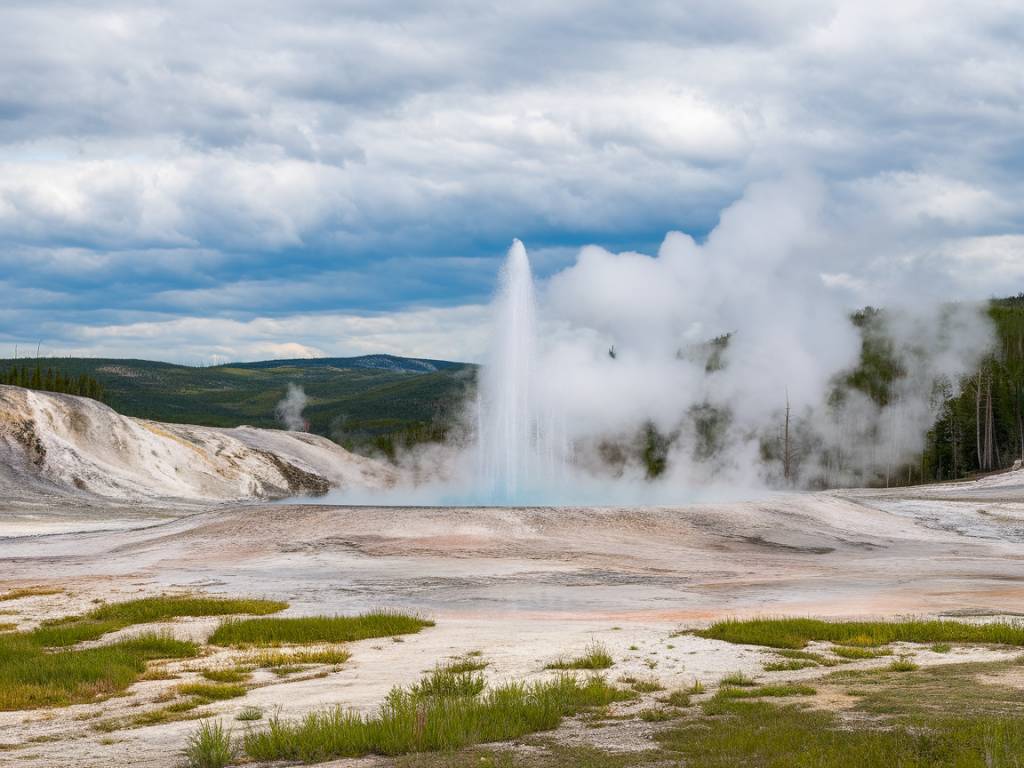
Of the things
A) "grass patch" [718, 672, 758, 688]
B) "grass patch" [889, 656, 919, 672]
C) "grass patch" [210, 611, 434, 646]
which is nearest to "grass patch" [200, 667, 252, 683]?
"grass patch" [210, 611, 434, 646]

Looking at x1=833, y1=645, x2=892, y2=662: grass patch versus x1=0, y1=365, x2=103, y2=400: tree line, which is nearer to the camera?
x1=833, y1=645, x2=892, y2=662: grass patch

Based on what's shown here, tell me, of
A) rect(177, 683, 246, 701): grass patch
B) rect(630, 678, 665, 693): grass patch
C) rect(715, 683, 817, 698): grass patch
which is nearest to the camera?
rect(715, 683, 817, 698): grass patch

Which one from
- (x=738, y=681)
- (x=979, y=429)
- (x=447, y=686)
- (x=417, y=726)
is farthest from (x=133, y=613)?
(x=979, y=429)

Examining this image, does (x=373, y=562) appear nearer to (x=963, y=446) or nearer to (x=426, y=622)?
(x=426, y=622)

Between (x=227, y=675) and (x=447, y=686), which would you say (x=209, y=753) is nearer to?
(x=447, y=686)

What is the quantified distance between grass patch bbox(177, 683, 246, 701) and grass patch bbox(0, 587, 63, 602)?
15.4m

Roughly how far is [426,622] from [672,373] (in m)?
57.7

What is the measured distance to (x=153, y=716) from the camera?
1370 cm

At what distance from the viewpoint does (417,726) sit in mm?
11312

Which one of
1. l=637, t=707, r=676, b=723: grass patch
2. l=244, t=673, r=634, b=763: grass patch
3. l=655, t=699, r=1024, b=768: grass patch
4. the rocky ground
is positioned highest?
l=655, t=699, r=1024, b=768: grass patch

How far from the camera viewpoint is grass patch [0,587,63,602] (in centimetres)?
2849

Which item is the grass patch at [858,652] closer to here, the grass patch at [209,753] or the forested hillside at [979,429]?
the grass patch at [209,753]

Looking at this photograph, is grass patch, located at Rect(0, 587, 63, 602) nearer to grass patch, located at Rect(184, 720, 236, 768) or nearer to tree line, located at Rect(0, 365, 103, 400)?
grass patch, located at Rect(184, 720, 236, 768)

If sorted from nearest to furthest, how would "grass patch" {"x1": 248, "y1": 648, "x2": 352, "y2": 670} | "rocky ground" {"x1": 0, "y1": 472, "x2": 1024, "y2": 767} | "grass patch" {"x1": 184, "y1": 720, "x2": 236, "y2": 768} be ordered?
1. "grass patch" {"x1": 184, "y1": 720, "x2": 236, "y2": 768}
2. "rocky ground" {"x1": 0, "y1": 472, "x2": 1024, "y2": 767}
3. "grass patch" {"x1": 248, "y1": 648, "x2": 352, "y2": 670}
